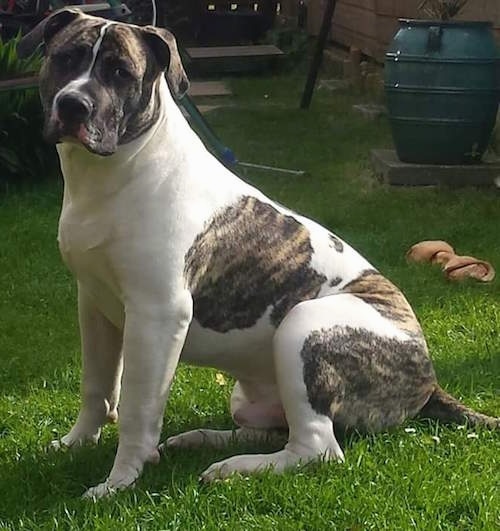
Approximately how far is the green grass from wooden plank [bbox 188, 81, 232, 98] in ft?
17.7

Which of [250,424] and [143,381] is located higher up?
[143,381]

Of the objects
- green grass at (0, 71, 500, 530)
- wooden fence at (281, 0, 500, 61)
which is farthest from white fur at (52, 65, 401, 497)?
wooden fence at (281, 0, 500, 61)

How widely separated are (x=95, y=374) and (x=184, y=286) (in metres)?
0.58

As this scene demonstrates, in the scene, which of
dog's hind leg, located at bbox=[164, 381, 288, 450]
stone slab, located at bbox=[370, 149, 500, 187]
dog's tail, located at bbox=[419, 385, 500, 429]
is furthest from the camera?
stone slab, located at bbox=[370, 149, 500, 187]

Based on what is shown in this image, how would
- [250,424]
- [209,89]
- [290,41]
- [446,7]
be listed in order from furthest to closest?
1. [290,41]
2. [209,89]
3. [446,7]
4. [250,424]

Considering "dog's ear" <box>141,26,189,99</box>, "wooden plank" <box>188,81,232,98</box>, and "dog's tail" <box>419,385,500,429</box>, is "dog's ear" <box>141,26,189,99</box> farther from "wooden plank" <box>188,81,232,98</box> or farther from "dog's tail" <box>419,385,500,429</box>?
"wooden plank" <box>188,81,232,98</box>

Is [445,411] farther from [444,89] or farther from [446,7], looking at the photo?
[446,7]

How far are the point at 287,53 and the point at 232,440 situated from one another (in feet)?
40.1


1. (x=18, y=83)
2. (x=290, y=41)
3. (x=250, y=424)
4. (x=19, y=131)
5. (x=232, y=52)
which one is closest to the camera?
(x=250, y=424)

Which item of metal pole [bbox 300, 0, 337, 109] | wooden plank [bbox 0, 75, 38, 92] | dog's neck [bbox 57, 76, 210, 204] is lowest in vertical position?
metal pole [bbox 300, 0, 337, 109]

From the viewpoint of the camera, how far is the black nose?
2951mm

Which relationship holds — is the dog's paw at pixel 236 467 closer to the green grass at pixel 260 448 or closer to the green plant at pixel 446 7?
the green grass at pixel 260 448

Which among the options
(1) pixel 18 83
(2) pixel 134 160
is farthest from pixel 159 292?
(1) pixel 18 83

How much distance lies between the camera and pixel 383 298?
362 centimetres
